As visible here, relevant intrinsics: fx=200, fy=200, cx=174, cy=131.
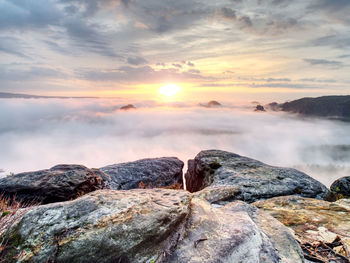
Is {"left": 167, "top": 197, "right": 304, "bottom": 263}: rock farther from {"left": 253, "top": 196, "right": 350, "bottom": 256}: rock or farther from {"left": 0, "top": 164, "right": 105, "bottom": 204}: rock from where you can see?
{"left": 0, "top": 164, "right": 105, "bottom": 204}: rock

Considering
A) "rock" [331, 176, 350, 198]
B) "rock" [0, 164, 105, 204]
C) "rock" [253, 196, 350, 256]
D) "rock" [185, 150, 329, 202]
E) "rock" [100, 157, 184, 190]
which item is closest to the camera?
"rock" [253, 196, 350, 256]

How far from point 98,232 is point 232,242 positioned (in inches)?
132

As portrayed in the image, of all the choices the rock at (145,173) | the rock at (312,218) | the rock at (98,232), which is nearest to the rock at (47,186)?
the rock at (145,173)

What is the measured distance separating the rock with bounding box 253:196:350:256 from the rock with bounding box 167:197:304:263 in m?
0.86

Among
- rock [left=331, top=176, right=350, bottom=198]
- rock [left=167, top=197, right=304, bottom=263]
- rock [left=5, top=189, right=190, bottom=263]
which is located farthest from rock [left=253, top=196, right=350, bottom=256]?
rock [left=331, top=176, right=350, bottom=198]

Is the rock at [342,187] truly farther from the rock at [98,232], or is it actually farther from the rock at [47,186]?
the rock at [47,186]

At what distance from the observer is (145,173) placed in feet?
69.3

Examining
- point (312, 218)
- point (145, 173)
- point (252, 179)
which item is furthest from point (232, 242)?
point (145, 173)

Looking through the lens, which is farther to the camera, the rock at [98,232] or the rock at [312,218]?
the rock at [312,218]

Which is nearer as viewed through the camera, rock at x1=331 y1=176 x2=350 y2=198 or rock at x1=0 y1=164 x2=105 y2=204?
rock at x1=0 y1=164 x2=105 y2=204

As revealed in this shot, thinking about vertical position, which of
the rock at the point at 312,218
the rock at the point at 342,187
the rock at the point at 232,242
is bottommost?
the rock at the point at 342,187

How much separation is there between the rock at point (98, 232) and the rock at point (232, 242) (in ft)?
1.40

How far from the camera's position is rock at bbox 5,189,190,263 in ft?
15.4

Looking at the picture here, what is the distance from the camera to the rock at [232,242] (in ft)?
15.6
